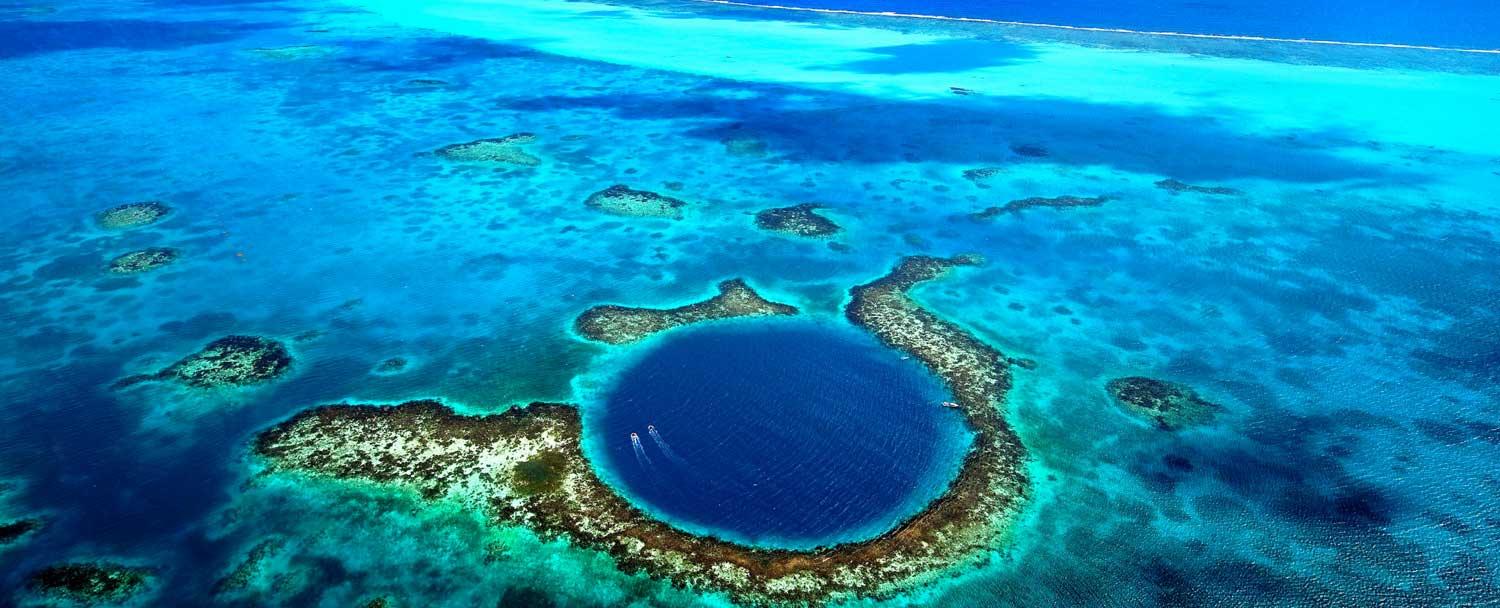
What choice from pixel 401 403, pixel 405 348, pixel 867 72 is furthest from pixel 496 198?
pixel 867 72

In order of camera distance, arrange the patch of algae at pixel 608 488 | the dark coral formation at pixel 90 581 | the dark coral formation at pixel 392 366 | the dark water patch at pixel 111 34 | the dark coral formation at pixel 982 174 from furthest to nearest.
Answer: the dark water patch at pixel 111 34 → the dark coral formation at pixel 982 174 → the dark coral formation at pixel 392 366 → the patch of algae at pixel 608 488 → the dark coral formation at pixel 90 581

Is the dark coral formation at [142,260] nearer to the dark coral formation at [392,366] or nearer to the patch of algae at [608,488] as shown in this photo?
the dark coral formation at [392,366]

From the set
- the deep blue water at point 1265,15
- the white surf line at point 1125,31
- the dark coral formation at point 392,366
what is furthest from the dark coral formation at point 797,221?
the deep blue water at point 1265,15

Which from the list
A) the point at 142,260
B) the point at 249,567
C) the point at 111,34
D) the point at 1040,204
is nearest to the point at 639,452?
the point at 249,567

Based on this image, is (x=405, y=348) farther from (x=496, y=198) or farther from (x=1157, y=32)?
(x=1157, y=32)

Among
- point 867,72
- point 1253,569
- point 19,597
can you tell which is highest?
point 867,72

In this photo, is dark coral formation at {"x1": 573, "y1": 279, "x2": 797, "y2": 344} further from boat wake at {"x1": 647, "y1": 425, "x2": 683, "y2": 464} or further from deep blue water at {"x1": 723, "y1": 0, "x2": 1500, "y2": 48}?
deep blue water at {"x1": 723, "y1": 0, "x2": 1500, "y2": 48}
